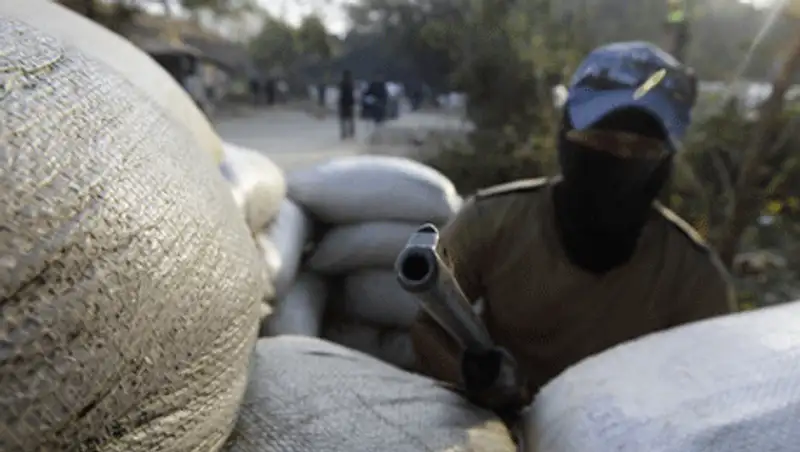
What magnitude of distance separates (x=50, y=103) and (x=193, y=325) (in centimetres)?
24

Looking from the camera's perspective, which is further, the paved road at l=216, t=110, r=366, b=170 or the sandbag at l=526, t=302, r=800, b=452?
the paved road at l=216, t=110, r=366, b=170

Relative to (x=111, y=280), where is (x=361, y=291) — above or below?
below

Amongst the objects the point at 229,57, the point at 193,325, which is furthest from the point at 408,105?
the point at 229,57

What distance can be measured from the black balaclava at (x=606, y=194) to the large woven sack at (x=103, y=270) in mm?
726

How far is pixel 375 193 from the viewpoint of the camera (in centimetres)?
236

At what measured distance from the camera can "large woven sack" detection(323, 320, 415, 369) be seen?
2.35m

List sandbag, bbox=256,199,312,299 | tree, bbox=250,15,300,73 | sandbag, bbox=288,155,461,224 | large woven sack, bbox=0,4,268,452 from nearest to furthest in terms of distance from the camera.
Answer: large woven sack, bbox=0,4,268,452
sandbag, bbox=256,199,312,299
sandbag, bbox=288,155,461,224
tree, bbox=250,15,300,73

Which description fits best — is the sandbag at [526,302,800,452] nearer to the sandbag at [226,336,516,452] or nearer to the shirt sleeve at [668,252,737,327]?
the sandbag at [226,336,516,452]

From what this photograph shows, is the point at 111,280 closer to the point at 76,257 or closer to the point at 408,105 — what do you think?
the point at 76,257

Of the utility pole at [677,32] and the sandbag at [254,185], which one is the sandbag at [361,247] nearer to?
the sandbag at [254,185]

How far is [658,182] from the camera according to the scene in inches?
55.2

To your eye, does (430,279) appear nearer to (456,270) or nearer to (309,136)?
(456,270)

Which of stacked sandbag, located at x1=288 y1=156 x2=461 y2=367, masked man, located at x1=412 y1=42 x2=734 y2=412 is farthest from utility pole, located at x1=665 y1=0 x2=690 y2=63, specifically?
masked man, located at x1=412 y1=42 x2=734 y2=412

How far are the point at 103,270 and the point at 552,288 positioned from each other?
996 mm
